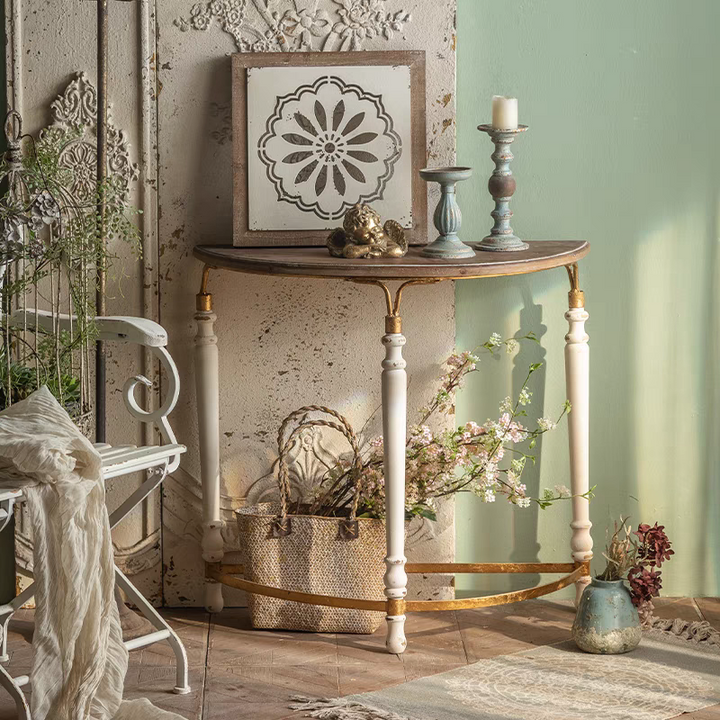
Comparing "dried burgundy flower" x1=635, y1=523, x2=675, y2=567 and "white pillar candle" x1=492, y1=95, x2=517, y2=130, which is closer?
"white pillar candle" x1=492, y1=95, x2=517, y2=130

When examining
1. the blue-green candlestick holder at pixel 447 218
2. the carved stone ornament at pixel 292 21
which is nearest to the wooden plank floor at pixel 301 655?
the blue-green candlestick holder at pixel 447 218

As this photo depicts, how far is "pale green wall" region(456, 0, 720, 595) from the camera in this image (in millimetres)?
3322

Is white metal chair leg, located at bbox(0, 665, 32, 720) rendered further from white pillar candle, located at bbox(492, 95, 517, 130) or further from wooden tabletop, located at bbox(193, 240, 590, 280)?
white pillar candle, located at bbox(492, 95, 517, 130)

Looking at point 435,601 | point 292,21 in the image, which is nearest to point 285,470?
point 435,601

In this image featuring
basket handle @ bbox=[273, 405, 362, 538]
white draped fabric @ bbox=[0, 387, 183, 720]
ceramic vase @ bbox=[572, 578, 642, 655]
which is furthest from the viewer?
basket handle @ bbox=[273, 405, 362, 538]

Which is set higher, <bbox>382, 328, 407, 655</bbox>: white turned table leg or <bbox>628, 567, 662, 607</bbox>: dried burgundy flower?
<bbox>382, 328, 407, 655</bbox>: white turned table leg

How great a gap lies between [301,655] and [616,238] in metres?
1.49

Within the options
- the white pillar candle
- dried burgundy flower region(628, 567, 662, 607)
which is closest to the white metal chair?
the white pillar candle

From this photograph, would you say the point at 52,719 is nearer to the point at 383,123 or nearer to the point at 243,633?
the point at 243,633

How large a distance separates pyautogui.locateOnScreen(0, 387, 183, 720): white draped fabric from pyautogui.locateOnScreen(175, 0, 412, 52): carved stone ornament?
1338 millimetres

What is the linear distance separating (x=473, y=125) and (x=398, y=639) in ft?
4.79

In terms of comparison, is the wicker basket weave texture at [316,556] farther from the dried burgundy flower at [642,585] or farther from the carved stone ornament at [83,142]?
the carved stone ornament at [83,142]

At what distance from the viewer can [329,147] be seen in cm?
325

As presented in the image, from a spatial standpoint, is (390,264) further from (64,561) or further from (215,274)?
(64,561)
